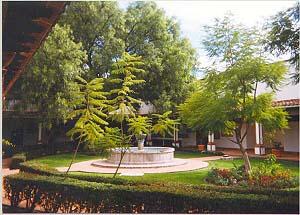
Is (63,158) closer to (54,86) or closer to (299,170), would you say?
(54,86)

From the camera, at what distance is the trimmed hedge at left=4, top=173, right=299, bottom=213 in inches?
161

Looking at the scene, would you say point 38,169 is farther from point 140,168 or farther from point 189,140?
point 189,140

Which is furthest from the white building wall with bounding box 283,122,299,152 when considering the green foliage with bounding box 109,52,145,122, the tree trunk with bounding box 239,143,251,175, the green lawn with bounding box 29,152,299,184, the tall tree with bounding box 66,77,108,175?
the tall tree with bounding box 66,77,108,175

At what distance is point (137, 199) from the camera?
4090mm

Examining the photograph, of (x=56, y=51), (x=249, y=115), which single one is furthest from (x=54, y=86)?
(x=249, y=115)

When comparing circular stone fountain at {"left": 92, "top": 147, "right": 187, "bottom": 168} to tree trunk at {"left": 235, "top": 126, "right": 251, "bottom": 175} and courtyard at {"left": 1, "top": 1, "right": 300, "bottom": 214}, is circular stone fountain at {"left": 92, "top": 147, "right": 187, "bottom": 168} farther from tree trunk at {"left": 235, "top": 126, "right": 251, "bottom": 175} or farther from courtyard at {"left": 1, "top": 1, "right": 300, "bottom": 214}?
tree trunk at {"left": 235, "top": 126, "right": 251, "bottom": 175}

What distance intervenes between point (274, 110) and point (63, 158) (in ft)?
8.33

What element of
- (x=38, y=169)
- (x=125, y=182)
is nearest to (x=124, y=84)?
(x=125, y=182)

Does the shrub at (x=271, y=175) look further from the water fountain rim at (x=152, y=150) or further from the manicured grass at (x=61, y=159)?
the manicured grass at (x=61, y=159)

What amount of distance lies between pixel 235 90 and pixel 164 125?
3.04ft

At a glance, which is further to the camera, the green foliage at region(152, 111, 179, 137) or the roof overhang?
the green foliage at region(152, 111, 179, 137)

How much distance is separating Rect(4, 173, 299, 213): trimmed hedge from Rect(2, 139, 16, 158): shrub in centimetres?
27

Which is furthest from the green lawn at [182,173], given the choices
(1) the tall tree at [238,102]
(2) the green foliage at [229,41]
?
(2) the green foliage at [229,41]

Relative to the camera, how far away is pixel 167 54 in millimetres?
4418
